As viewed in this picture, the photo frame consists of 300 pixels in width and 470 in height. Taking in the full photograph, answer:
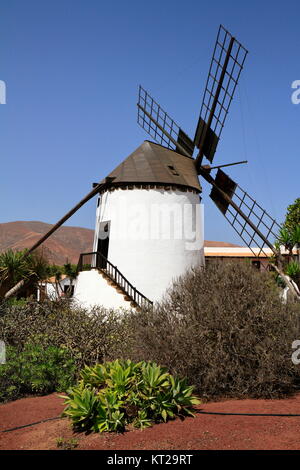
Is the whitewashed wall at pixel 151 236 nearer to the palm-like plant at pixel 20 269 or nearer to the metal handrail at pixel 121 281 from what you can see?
the metal handrail at pixel 121 281

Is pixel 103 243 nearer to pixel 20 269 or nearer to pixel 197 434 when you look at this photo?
pixel 20 269

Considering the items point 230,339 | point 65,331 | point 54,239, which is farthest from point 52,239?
point 230,339

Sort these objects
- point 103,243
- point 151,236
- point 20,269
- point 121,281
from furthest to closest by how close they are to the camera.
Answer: point 103,243, point 151,236, point 121,281, point 20,269

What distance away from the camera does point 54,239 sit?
425 feet

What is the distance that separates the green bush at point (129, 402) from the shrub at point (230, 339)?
1.11m

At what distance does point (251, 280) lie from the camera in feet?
32.4

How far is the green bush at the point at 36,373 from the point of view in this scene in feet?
33.4

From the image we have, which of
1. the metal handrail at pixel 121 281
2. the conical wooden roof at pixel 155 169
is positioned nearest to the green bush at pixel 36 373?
the metal handrail at pixel 121 281

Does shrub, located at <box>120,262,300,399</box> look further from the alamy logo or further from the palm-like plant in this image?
Answer: the palm-like plant

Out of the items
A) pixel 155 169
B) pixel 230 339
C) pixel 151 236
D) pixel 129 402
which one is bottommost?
pixel 129 402

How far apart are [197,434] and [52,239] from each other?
12561 centimetres

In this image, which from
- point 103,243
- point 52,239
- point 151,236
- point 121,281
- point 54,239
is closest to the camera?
point 121,281
